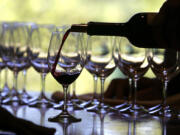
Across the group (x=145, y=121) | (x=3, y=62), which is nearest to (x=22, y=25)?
(x=3, y=62)

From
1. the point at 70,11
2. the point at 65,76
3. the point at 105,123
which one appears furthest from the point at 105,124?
the point at 70,11

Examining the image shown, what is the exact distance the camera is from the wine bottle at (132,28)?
1129 millimetres

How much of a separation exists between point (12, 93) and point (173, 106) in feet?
1.73

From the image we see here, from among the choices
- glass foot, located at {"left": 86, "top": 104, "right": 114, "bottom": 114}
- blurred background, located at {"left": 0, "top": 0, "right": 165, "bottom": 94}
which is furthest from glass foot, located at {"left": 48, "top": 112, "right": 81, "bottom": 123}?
blurred background, located at {"left": 0, "top": 0, "right": 165, "bottom": 94}

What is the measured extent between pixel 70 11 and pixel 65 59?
296 centimetres

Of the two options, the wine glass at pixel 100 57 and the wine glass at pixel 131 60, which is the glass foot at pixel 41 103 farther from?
the wine glass at pixel 131 60

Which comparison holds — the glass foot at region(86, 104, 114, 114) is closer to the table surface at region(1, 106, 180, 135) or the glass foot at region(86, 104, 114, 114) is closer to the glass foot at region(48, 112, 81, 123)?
the table surface at region(1, 106, 180, 135)

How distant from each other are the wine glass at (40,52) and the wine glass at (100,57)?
153mm

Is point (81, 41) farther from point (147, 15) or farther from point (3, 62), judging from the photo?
point (3, 62)

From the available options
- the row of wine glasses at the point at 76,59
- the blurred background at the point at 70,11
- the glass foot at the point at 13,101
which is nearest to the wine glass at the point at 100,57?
the row of wine glasses at the point at 76,59

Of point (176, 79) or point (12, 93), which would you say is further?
point (176, 79)

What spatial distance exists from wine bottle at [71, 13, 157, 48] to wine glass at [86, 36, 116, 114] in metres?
0.23

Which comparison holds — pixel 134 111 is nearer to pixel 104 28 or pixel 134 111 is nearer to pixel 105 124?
pixel 105 124

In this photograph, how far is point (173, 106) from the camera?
148 cm
